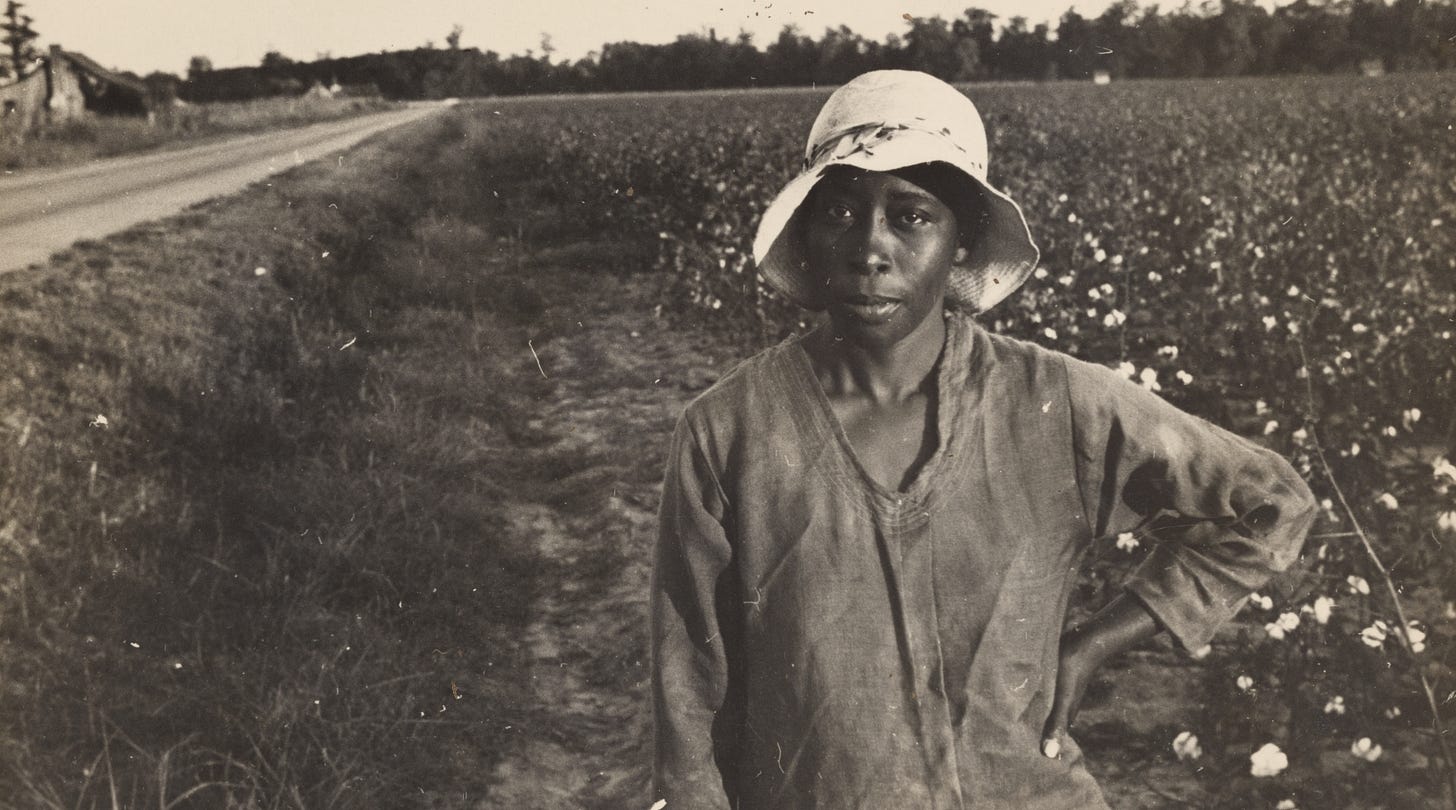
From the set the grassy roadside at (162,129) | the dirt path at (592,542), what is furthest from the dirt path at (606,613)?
the grassy roadside at (162,129)

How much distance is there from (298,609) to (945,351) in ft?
8.17

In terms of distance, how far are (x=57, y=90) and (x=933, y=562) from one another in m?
3.05

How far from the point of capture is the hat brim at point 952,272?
152 centimetres

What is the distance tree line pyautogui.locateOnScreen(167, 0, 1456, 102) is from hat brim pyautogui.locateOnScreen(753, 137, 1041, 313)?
103 centimetres

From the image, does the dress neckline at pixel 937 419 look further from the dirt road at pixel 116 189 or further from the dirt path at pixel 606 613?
the dirt road at pixel 116 189

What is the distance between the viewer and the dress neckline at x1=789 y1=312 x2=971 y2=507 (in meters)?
1.59

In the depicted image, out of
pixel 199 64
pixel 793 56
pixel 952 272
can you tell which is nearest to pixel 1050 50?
pixel 793 56

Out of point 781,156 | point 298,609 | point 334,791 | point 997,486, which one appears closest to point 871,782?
point 997,486

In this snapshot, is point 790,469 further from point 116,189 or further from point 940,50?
point 116,189

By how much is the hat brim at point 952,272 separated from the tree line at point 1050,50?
103cm

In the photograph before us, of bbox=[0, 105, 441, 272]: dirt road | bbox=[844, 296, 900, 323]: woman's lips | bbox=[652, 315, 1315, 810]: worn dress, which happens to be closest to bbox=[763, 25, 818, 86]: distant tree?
bbox=[844, 296, 900, 323]: woman's lips

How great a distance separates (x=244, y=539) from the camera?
12.3 ft

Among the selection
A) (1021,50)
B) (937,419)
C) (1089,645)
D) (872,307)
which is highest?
(1021,50)

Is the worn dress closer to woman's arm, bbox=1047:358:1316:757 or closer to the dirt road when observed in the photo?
woman's arm, bbox=1047:358:1316:757
